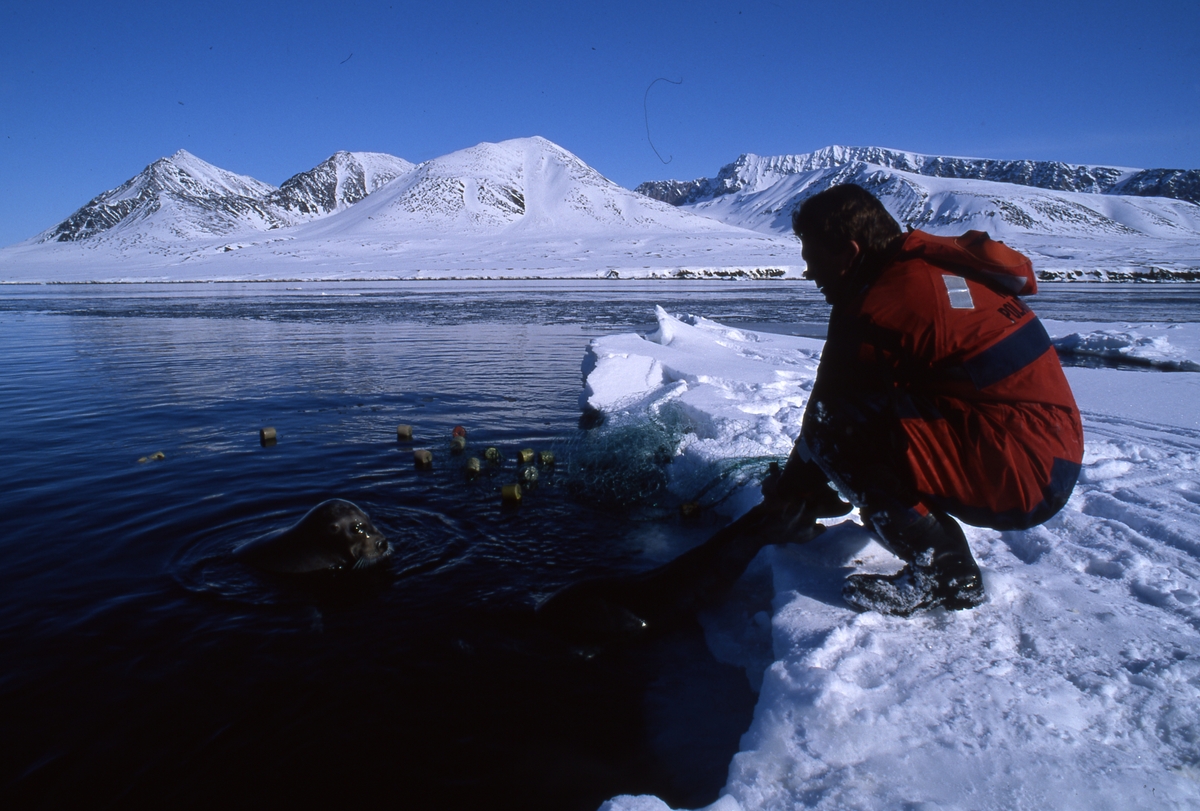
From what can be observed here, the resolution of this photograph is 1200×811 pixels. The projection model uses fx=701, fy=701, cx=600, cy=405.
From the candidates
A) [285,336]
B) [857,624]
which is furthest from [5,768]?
[285,336]

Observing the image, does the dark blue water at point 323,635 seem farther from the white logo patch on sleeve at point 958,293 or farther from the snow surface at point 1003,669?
the white logo patch on sleeve at point 958,293

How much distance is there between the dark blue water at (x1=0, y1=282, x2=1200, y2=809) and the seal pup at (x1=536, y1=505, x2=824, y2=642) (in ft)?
0.43

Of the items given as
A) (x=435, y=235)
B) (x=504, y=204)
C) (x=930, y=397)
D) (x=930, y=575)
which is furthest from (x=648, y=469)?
(x=504, y=204)

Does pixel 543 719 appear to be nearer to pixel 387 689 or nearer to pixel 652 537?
pixel 387 689

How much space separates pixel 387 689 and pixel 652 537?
2178 mm

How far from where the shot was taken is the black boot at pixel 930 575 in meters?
2.88

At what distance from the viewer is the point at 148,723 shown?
9.80 ft

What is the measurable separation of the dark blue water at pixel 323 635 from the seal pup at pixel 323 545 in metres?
0.15

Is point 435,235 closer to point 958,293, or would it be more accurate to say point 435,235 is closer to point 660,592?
point 660,592

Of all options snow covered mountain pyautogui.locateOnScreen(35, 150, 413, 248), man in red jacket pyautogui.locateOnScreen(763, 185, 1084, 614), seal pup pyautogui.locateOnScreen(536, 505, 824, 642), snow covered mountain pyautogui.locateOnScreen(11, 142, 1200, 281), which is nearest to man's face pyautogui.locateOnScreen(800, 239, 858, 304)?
man in red jacket pyautogui.locateOnScreen(763, 185, 1084, 614)

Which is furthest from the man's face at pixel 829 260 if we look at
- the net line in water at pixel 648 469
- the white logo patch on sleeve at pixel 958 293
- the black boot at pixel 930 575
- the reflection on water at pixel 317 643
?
the net line in water at pixel 648 469

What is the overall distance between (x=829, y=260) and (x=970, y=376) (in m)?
0.73

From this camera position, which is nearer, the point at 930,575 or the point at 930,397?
the point at 930,397

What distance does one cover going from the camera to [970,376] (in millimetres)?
2656
